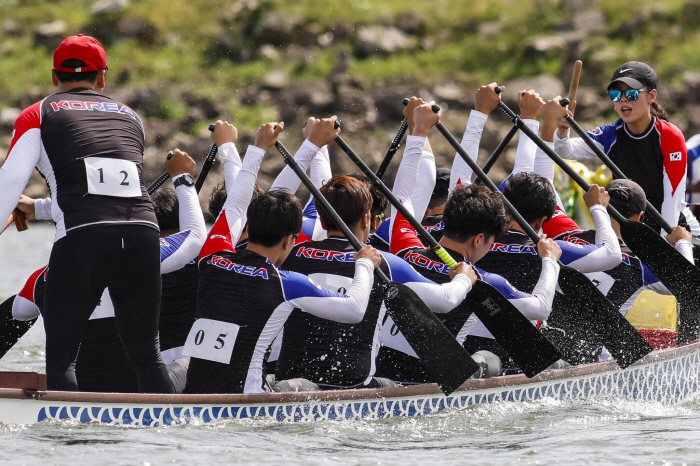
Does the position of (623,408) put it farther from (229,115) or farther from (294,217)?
(229,115)

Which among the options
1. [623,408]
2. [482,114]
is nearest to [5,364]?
[482,114]

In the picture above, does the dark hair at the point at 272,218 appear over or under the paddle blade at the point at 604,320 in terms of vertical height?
over

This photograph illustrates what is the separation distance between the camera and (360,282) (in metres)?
4.69

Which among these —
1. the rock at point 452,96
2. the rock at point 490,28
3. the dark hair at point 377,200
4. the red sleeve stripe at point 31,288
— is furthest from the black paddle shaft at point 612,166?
the rock at point 490,28

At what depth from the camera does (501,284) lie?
205 inches

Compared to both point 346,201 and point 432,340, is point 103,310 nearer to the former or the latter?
point 346,201

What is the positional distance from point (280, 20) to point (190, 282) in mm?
28404

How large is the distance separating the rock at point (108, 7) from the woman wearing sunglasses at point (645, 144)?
29.2m

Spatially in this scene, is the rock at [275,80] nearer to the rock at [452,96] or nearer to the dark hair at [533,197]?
the rock at [452,96]

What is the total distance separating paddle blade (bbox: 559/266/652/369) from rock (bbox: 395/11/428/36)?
27405mm

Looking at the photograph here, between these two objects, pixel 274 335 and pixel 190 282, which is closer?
pixel 274 335

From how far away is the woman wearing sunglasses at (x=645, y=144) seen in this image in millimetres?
6883

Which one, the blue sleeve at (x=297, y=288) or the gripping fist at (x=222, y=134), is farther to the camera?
the gripping fist at (x=222, y=134)

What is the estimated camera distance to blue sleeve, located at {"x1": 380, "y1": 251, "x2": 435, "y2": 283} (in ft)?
16.5
